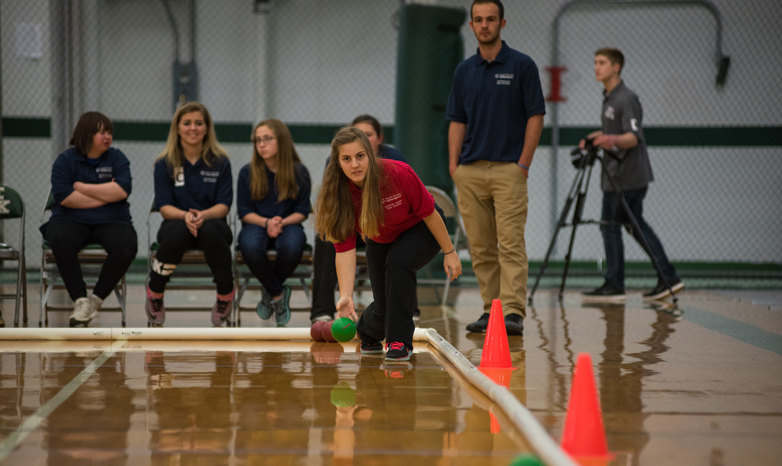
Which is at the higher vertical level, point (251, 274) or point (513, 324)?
point (251, 274)

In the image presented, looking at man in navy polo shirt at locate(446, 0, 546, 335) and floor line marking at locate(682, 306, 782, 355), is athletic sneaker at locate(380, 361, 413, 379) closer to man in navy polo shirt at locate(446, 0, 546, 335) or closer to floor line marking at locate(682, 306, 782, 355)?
man in navy polo shirt at locate(446, 0, 546, 335)

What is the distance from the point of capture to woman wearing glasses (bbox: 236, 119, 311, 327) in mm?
3750

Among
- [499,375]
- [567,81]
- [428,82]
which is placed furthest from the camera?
[567,81]

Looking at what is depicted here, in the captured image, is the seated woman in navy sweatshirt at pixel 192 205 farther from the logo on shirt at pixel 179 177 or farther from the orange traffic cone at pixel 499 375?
the orange traffic cone at pixel 499 375

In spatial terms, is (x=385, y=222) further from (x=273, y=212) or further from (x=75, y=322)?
(x=75, y=322)

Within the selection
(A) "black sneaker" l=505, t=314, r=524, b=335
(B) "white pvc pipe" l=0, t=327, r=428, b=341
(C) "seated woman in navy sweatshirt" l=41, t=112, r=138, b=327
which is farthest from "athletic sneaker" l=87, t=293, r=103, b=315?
(A) "black sneaker" l=505, t=314, r=524, b=335

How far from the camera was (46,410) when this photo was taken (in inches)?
76.6

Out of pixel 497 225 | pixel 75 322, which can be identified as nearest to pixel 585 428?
pixel 497 225

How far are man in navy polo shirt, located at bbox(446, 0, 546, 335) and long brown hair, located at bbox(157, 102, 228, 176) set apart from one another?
1.36 m

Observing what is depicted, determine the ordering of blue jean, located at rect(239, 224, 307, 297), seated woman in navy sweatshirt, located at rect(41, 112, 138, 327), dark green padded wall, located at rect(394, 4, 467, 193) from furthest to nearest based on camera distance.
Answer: dark green padded wall, located at rect(394, 4, 467, 193), blue jean, located at rect(239, 224, 307, 297), seated woman in navy sweatshirt, located at rect(41, 112, 138, 327)

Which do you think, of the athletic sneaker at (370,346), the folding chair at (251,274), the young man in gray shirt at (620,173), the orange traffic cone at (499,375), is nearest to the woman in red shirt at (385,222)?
the athletic sneaker at (370,346)

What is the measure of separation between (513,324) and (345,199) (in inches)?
46.0

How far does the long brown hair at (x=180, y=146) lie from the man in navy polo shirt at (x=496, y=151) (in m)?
1.36

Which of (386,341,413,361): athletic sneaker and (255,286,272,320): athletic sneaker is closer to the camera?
(386,341,413,361): athletic sneaker
